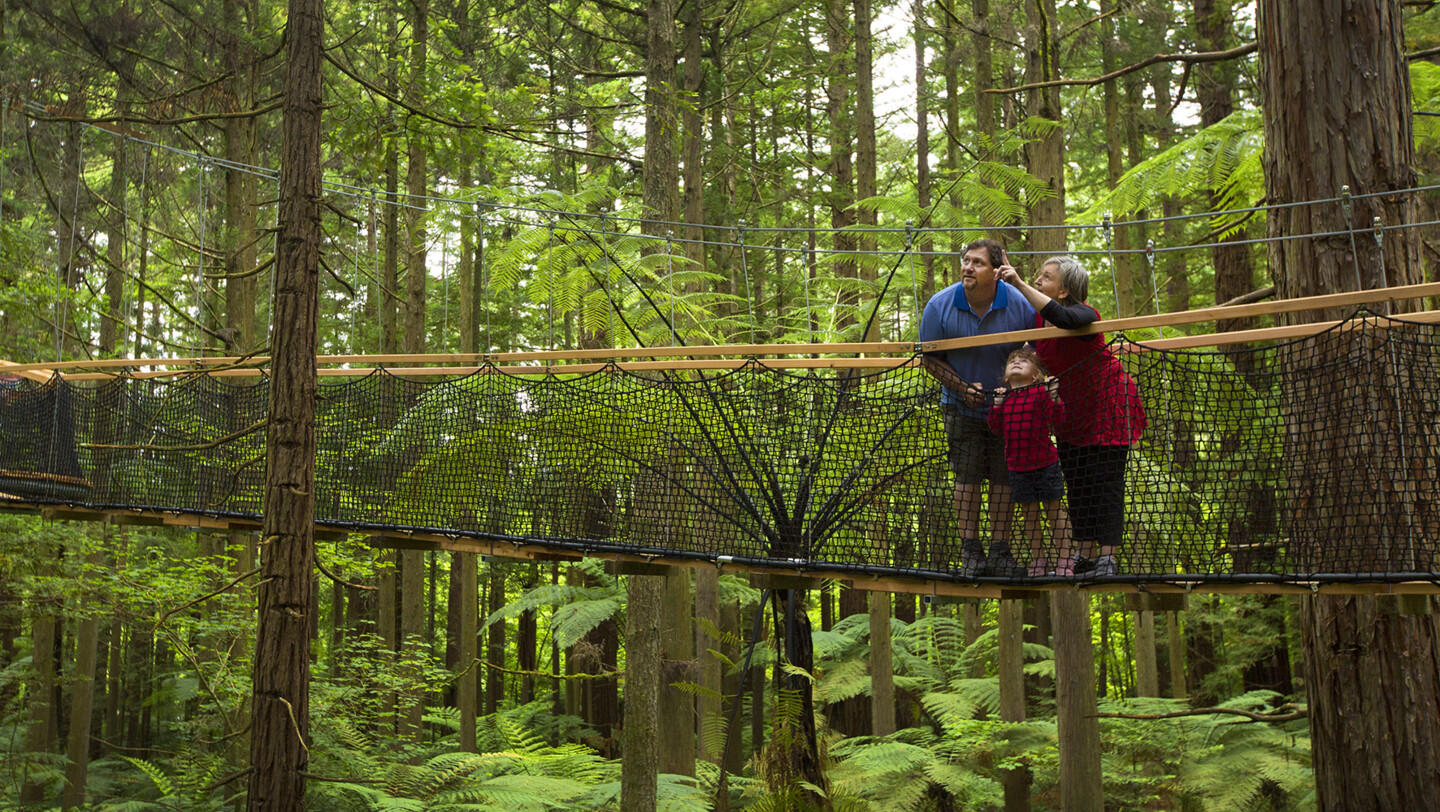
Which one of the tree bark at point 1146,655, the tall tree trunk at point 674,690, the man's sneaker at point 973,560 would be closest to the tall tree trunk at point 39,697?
the tall tree trunk at point 674,690

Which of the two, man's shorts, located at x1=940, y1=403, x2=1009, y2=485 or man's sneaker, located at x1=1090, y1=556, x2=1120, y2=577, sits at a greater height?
man's shorts, located at x1=940, y1=403, x2=1009, y2=485

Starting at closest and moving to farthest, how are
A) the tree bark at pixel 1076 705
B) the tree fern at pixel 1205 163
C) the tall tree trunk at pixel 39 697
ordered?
the tree fern at pixel 1205 163 → the tree bark at pixel 1076 705 → the tall tree trunk at pixel 39 697

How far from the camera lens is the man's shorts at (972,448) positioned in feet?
10.8

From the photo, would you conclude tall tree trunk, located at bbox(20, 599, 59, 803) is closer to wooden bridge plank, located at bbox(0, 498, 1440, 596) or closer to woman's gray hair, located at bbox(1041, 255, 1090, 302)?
wooden bridge plank, located at bbox(0, 498, 1440, 596)

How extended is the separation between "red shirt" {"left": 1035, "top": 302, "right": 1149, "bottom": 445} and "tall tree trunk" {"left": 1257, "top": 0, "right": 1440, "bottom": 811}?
525 millimetres

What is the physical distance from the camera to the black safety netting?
121 inches

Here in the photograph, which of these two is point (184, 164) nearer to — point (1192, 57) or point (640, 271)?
point (640, 271)

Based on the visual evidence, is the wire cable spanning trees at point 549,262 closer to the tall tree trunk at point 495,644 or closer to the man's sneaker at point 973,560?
the man's sneaker at point 973,560

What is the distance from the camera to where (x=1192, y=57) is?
155 inches

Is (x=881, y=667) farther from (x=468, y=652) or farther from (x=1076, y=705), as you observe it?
(x=468, y=652)

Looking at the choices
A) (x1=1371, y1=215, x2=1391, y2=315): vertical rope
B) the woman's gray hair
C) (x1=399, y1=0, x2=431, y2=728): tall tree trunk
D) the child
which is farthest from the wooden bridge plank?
(x1=399, y1=0, x2=431, y2=728): tall tree trunk

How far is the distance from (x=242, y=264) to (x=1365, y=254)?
7572mm

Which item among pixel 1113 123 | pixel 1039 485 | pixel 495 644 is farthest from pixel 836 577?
pixel 495 644

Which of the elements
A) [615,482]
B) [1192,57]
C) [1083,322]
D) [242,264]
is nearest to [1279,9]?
[1192,57]
